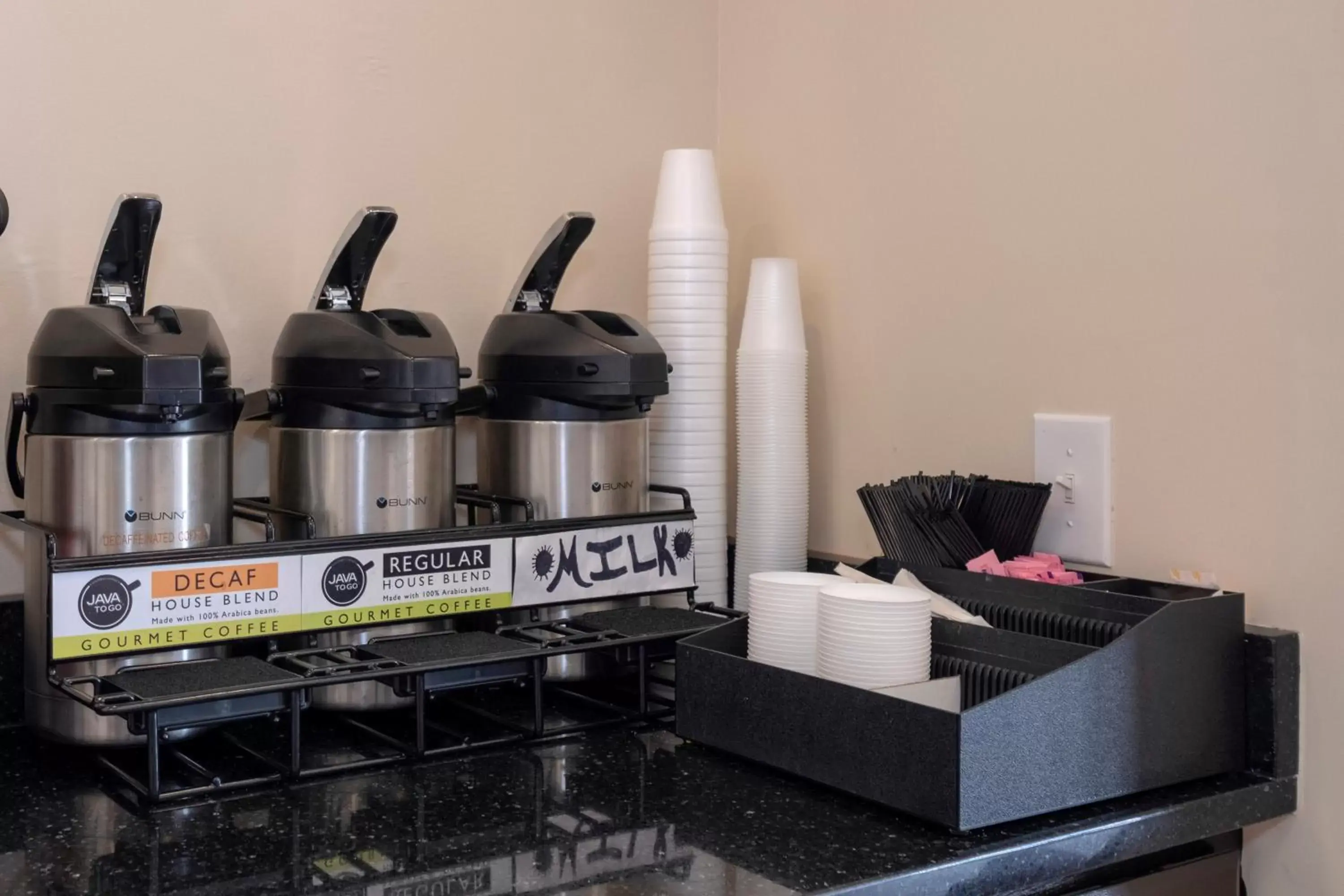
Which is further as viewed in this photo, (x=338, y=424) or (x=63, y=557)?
(x=338, y=424)

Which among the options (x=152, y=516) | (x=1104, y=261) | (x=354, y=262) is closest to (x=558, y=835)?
(x=152, y=516)

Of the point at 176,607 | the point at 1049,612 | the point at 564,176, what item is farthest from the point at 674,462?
the point at 176,607

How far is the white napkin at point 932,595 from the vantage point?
115cm

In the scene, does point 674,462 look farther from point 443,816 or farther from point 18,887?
point 18,887

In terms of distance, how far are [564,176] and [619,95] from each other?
0.13 m

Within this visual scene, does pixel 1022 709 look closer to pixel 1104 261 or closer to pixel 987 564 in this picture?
pixel 987 564

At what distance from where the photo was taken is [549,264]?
1366mm

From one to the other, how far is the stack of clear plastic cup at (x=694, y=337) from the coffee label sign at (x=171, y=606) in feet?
1.62

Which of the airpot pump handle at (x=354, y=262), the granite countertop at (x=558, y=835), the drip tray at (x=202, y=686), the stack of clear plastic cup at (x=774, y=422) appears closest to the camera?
the granite countertop at (x=558, y=835)

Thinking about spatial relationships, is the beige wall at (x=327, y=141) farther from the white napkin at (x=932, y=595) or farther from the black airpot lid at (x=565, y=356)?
the white napkin at (x=932, y=595)

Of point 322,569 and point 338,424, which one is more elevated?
point 338,424

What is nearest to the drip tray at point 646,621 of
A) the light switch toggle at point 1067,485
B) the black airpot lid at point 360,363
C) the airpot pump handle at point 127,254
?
the black airpot lid at point 360,363

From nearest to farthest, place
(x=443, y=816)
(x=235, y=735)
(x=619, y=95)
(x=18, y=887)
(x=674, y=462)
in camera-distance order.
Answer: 1. (x=18, y=887)
2. (x=443, y=816)
3. (x=235, y=735)
4. (x=674, y=462)
5. (x=619, y=95)

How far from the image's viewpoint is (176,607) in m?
1.06
